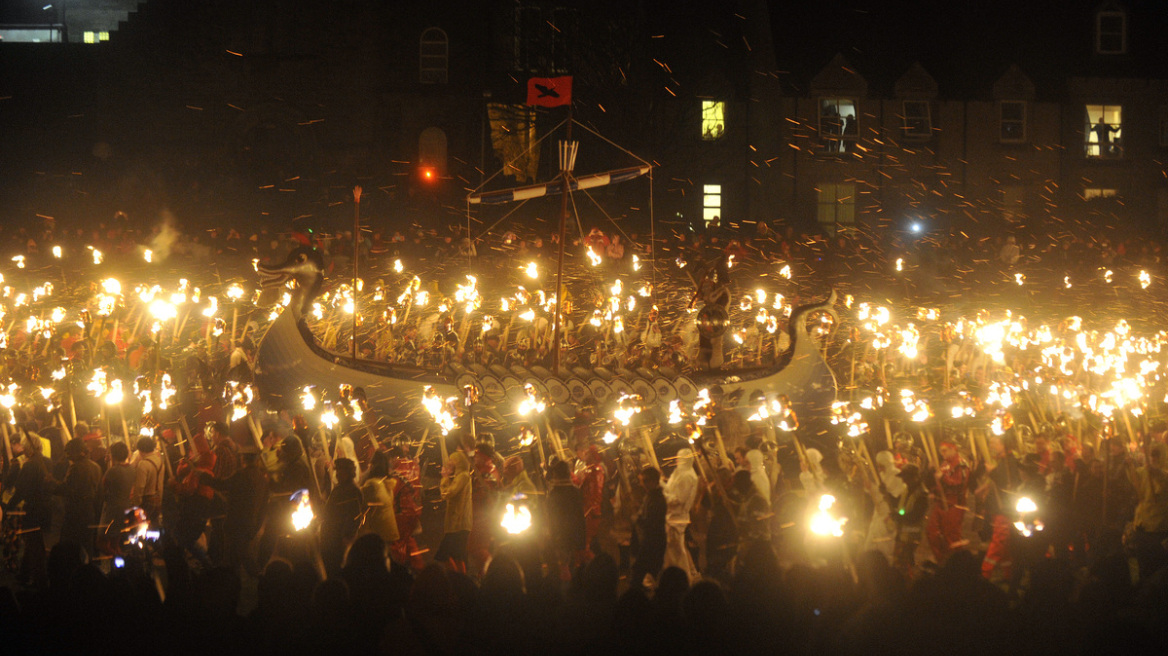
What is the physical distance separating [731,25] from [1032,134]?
35.3 feet

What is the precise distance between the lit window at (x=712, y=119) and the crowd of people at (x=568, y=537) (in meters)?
17.5

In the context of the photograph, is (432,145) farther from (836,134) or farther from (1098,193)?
(1098,193)

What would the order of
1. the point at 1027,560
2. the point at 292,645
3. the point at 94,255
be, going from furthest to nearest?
1. the point at 94,255
2. the point at 1027,560
3. the point at 292,645

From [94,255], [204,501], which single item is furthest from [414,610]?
[94,255]

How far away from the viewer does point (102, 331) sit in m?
16.1

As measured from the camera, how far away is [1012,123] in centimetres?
3219

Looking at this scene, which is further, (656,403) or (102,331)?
(102,331)

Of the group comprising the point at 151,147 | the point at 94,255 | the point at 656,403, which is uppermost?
the point at 151,147

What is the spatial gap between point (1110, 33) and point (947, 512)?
30.6m

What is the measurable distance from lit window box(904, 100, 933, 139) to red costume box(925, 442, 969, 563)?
2536 centimetres

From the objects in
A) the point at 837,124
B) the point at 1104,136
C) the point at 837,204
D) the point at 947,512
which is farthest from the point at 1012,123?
the point at 947,512

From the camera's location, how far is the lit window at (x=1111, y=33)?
32812 millimetres

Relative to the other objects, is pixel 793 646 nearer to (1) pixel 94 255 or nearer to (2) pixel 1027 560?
(2) pixel 1027 560

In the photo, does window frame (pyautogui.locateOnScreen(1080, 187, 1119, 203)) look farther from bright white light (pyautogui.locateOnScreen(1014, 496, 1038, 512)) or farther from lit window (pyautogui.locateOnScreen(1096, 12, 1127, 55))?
bright white light (pyautogui.locateOnScreen(1014, 496, 1038, 512))
